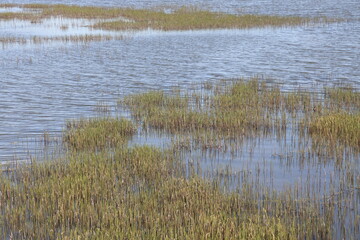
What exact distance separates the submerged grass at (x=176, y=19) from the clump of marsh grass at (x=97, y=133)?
24872 mm

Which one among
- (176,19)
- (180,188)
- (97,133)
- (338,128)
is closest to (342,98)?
(338,128)

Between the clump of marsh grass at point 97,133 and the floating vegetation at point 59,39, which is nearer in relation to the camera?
the clump of marsh grass at point 97,133

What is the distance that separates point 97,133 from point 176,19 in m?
29.3

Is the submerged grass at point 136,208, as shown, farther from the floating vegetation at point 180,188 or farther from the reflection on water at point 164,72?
the reflection on water at point 164,72

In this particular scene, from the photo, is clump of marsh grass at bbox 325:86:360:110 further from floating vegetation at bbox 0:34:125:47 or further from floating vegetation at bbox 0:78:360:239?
floating vegetation at bbox 0:34:125:47

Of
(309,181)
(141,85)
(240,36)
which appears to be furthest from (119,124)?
(240,36)

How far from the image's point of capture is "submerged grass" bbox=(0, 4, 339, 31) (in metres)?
38.1

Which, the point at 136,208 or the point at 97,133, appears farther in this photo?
the point at 97,133

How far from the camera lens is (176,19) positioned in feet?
132

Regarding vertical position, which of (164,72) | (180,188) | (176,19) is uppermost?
(176,19)

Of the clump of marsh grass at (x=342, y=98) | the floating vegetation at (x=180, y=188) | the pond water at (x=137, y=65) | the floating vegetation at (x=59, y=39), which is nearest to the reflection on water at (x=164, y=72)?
the pond water at (x=137, y=65)

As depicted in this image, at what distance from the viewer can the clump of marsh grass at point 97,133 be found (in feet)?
38.3

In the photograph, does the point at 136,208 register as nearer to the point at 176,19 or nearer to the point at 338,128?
the point at 338,128

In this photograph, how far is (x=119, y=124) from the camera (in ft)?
42.3
